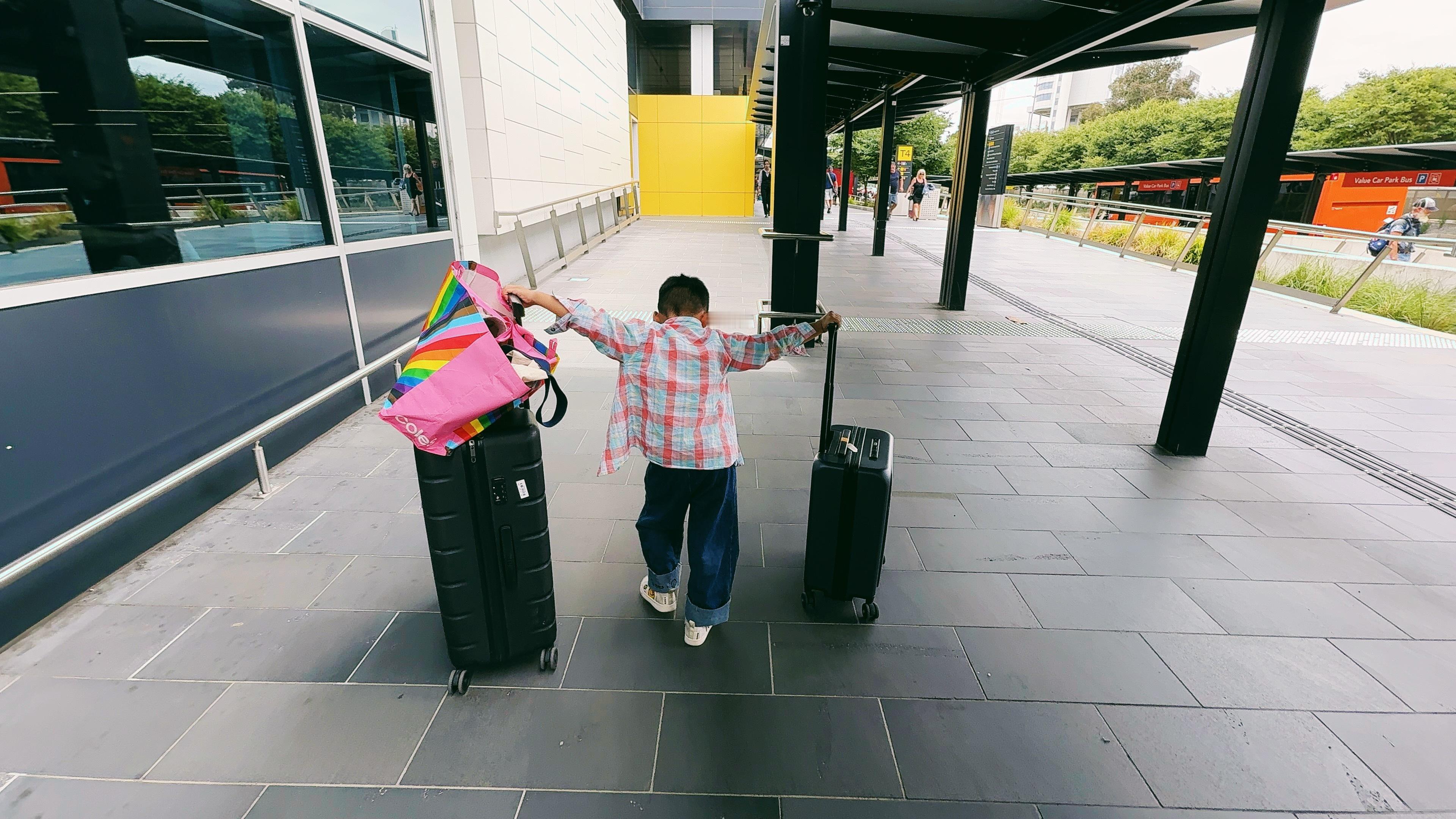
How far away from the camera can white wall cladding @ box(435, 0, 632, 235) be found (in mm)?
7973

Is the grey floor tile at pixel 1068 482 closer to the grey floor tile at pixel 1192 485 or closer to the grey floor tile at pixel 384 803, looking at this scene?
the grey floor tile at pixel 1192 485

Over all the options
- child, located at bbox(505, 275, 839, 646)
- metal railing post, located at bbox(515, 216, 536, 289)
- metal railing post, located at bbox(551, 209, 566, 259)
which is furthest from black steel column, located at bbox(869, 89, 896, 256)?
child, located at bbox(505, 275, 839, 646)

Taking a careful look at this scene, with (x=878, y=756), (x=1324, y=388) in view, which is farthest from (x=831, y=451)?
(x=1324, y=388)

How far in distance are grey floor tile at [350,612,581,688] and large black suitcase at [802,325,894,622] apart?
3.41ft

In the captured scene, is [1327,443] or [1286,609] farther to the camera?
[1327,443]

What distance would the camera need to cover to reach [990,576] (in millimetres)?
3033

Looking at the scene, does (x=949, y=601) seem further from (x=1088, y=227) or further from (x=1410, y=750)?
(x=1088, y=227)

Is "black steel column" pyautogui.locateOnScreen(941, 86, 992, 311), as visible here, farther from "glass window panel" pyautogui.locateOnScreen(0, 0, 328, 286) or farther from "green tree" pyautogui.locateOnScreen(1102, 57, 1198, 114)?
"green tree" pyautogui.locateOnScreen(1102, 57, 1198, 114)

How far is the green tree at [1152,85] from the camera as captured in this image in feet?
220

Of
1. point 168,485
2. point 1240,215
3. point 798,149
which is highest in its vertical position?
point 798,149

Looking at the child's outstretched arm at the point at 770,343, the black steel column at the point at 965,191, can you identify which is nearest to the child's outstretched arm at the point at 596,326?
the child's outstretched arm at the point at 770,343

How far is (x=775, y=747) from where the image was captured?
2.08 meters

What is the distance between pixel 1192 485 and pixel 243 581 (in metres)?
5.20

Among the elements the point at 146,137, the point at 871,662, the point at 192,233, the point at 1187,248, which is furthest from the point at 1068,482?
the point at 1187,248
